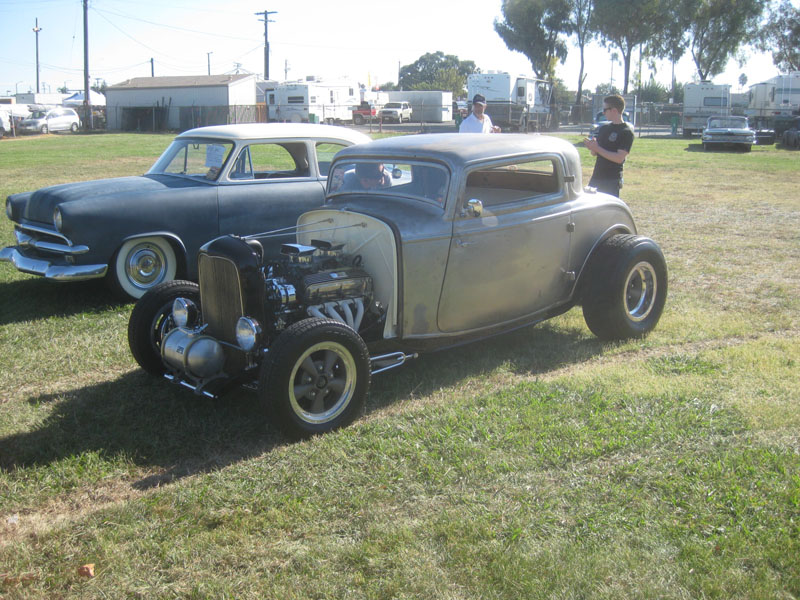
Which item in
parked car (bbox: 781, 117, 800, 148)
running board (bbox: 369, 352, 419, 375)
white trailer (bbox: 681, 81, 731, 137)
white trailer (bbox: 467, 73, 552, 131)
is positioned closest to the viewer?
running board (bbox: 369, 352, 419, 375)

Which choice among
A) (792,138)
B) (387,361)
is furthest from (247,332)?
(792,138)

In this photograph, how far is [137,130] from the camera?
47781 mm

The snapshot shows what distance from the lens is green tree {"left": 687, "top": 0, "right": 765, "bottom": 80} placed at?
53500 mm

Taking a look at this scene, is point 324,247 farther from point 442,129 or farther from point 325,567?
point 442,129

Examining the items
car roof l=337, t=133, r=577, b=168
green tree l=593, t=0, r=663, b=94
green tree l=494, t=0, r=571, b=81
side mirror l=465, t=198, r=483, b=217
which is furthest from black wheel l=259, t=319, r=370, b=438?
green tree l=494, t=0, r=571, b=81

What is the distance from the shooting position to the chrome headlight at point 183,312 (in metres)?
4.60

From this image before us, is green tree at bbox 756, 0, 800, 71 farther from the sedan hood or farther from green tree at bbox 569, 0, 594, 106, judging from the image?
the sedan hood

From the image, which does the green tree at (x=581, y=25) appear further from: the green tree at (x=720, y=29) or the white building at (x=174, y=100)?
the white building at (x=174, y=100)

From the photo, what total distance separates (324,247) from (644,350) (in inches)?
103

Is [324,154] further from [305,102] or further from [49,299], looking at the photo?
[305,102]

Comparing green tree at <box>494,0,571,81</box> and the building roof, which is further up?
green tree at <box>494,0,571,81</box>

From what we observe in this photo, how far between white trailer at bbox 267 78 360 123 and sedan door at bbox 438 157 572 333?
39.1 metres

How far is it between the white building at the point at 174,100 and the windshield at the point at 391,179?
4286 cm

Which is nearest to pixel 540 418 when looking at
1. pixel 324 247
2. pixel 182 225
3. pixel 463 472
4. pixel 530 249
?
pixel 463 472
